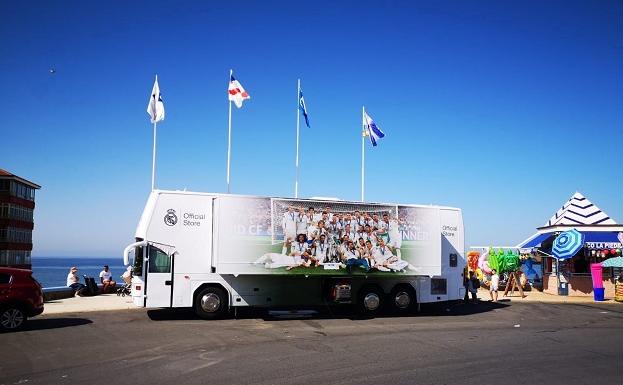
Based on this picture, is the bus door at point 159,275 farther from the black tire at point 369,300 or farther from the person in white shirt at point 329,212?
the black tire at point 369,300

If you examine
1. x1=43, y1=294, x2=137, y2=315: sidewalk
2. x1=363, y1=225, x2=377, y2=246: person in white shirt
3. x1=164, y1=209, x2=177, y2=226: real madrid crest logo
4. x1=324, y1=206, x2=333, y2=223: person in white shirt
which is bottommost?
x1=43, y1=294, x2=137, y2=315: sidewalk

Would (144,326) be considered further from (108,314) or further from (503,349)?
(503,349)

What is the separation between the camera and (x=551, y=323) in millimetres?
17375

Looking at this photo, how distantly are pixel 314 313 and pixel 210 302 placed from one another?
4056 mm

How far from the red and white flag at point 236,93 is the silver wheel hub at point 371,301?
1077cm

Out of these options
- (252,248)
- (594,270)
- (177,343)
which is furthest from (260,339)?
(594,270)

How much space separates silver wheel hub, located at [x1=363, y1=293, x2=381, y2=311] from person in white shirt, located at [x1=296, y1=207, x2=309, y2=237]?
321cm

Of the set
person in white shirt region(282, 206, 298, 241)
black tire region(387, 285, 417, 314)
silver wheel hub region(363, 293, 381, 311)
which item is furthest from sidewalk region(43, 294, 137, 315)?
black tire region(387, 285, 417, 314)

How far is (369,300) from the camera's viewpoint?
18.5 metres

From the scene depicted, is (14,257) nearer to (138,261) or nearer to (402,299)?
(138,261)

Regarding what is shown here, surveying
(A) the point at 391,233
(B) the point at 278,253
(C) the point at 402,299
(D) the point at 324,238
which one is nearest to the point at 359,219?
(A) the point at 391,233

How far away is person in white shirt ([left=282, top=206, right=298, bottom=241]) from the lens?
17.1 meters

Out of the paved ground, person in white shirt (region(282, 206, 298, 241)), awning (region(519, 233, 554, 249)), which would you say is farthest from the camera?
awning (region(519, 233, 554, 249))

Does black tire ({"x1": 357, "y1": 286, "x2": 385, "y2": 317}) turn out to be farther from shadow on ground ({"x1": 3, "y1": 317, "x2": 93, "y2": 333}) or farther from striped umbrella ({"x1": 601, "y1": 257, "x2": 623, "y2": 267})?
striped umbrella ({"x1": 601, "y1": 257, "x2": 623, "y2": 267})
